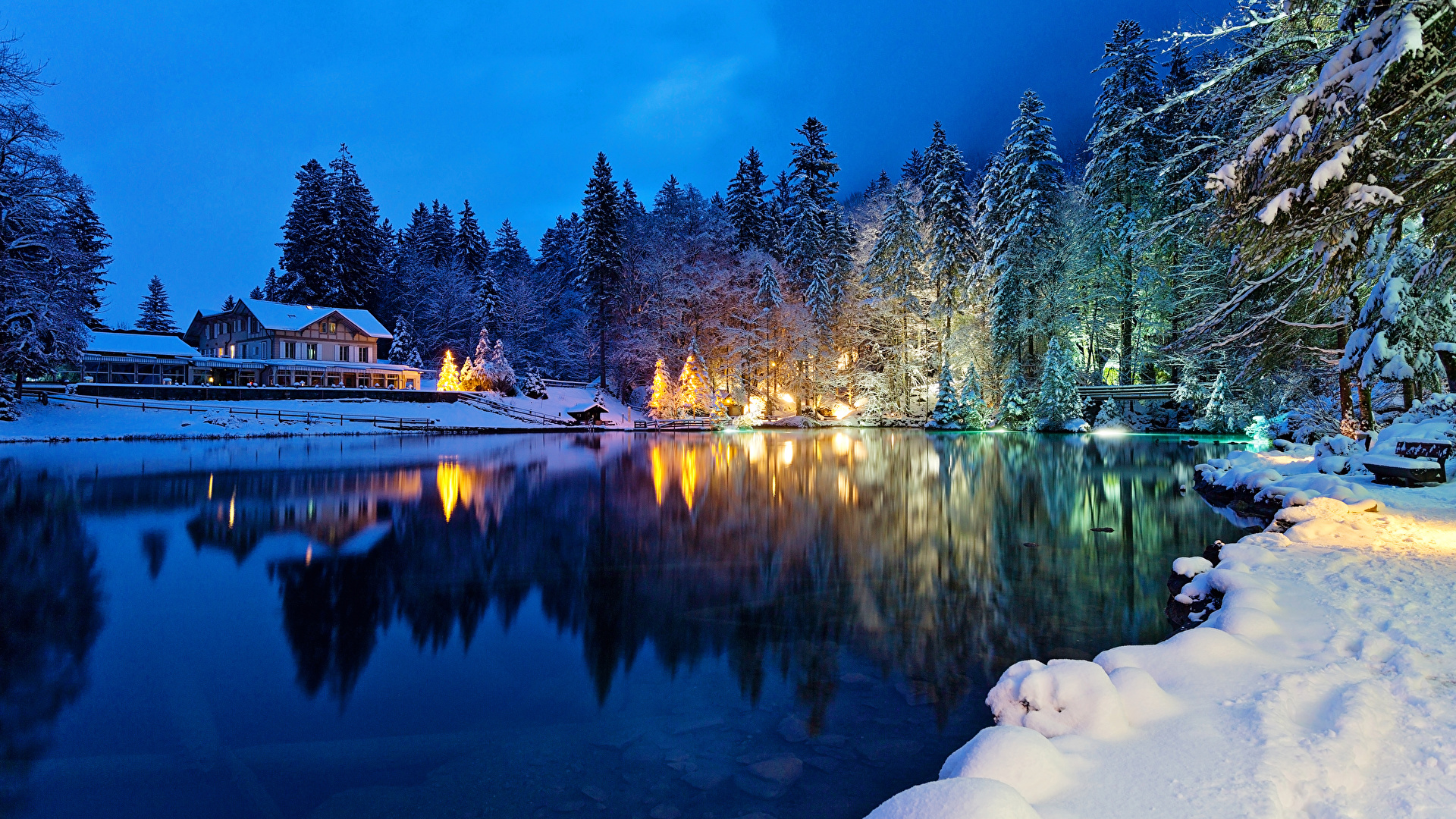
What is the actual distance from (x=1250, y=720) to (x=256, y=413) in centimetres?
4334

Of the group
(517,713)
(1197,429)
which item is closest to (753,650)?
(517,713)

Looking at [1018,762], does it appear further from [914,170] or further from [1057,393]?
[914,170]

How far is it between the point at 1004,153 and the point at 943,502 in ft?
114

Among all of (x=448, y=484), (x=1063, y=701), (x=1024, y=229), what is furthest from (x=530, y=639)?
(x=1024, y=229)

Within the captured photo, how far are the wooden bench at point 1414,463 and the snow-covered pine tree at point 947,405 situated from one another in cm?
3114

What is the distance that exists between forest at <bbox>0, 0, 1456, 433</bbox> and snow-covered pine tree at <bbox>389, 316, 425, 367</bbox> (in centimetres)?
56

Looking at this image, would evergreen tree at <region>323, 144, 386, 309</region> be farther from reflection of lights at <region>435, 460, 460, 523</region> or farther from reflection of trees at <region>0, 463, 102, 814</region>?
reflection of trees at <region>0, 463, 102, 814</region>

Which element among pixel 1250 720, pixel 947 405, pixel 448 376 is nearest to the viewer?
pixel 1250 720

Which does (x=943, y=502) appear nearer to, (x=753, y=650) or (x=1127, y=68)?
(x=753, y=650)

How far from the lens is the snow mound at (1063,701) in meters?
3.67

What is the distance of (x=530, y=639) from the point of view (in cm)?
679

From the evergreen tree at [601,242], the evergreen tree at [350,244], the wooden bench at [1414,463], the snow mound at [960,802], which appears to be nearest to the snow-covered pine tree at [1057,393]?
the wooden bench at [1414,463]

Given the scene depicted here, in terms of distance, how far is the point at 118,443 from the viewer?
27.9m

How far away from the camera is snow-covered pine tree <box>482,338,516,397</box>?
162 feet
